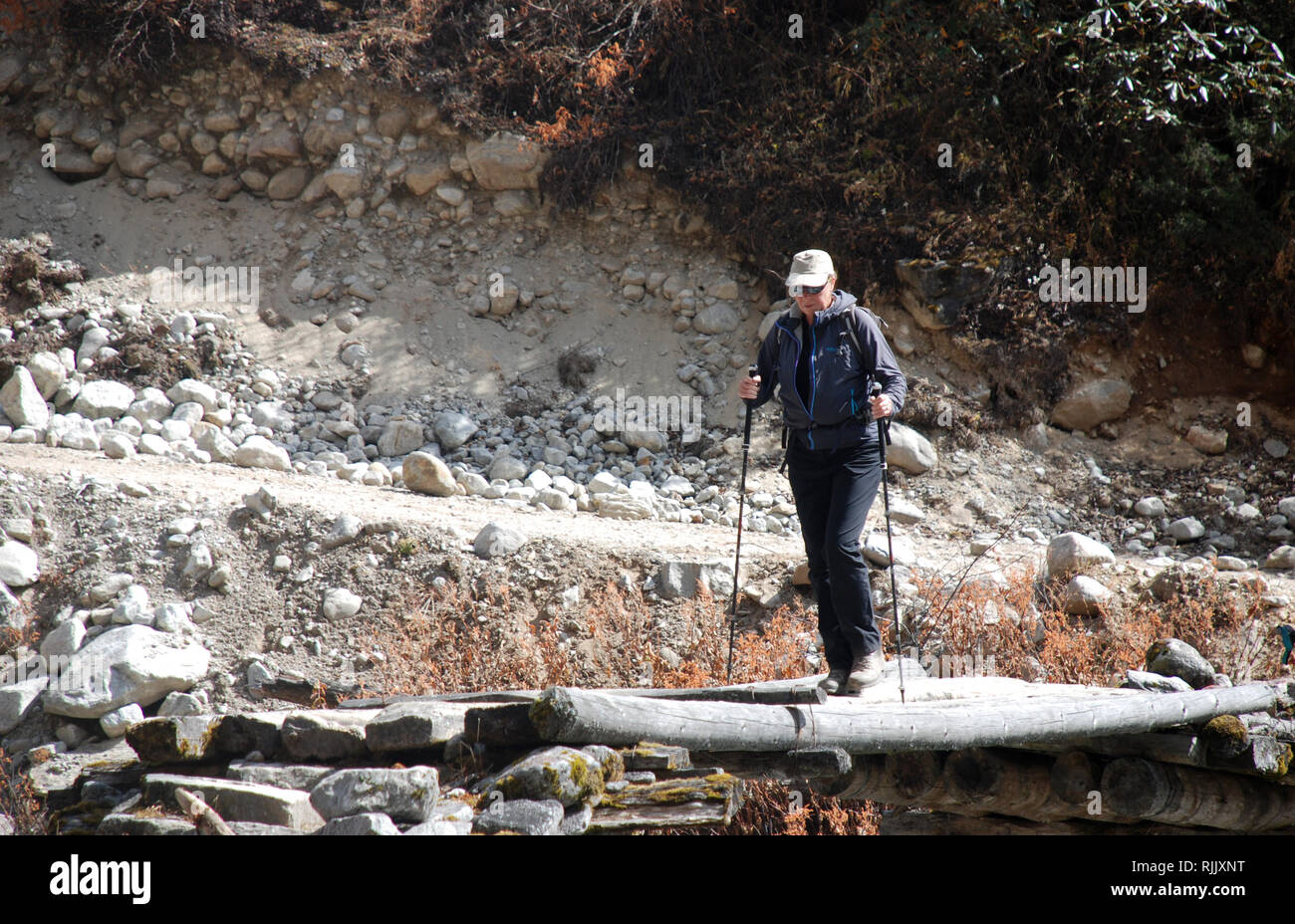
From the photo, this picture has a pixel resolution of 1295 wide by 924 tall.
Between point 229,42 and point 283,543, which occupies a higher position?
point 229,42

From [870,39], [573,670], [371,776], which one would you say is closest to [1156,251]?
[870,39]

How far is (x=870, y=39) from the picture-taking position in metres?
10.8

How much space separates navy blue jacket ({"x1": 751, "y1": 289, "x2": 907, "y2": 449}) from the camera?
4566mm

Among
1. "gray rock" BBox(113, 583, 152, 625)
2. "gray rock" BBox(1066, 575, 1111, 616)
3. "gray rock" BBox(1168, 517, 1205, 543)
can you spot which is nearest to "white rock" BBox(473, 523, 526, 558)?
"gray rock" BBox(113, 583, 152, 625)

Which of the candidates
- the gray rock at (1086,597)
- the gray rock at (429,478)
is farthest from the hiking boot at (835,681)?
the gray rock at (429,478)

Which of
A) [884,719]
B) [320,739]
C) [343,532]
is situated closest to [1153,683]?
[884,719]

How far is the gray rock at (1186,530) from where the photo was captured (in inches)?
358

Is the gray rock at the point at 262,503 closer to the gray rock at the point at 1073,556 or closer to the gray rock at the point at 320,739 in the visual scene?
the gray rock at the point at 320,739

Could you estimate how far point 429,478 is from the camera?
8.80m

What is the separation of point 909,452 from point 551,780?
7217mm

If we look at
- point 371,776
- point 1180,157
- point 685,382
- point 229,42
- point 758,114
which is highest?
point 229,42

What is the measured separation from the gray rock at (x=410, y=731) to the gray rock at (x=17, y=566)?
16.0ft
